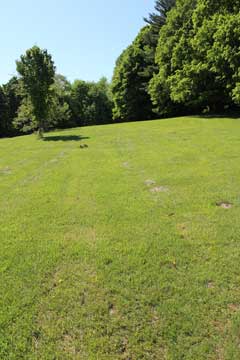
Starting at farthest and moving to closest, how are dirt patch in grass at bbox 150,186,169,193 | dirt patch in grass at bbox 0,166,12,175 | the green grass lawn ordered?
Answer: 1. dirt patch in grass at bbox 0,166,12,175
2. dirt patch in grass at bbox 150,186,169,193
3. the green grass lawn

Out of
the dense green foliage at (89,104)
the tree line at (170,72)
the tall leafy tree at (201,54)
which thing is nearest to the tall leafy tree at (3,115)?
the tree line at (170,72)

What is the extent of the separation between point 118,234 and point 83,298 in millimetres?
1559

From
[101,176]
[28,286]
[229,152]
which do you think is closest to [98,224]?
[28,286]

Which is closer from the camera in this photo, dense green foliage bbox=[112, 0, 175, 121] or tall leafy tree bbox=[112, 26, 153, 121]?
dense green foliage bbox=[112, 0, 175, 121]

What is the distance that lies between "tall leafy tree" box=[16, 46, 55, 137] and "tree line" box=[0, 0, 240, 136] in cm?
6

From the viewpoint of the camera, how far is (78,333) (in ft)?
9.16

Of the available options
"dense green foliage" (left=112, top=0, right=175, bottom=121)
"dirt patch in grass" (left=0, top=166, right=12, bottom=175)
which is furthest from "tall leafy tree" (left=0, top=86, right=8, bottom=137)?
"dirt patch in grass" (left=0, top=166, right=12, bottom=175)

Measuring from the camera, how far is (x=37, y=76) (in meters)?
18.3

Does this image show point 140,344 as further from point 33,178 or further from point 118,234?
point 33,178

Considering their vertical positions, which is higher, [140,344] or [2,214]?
[2,214]

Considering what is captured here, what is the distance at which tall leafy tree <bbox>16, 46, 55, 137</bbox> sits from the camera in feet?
59.5

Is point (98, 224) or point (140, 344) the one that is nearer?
point (140, 344)

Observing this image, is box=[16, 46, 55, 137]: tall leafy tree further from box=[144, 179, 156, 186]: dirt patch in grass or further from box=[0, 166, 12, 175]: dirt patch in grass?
box=[144, 179, 156, 186]: dirt patch in grass

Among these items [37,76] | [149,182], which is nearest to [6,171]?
[149,182]
